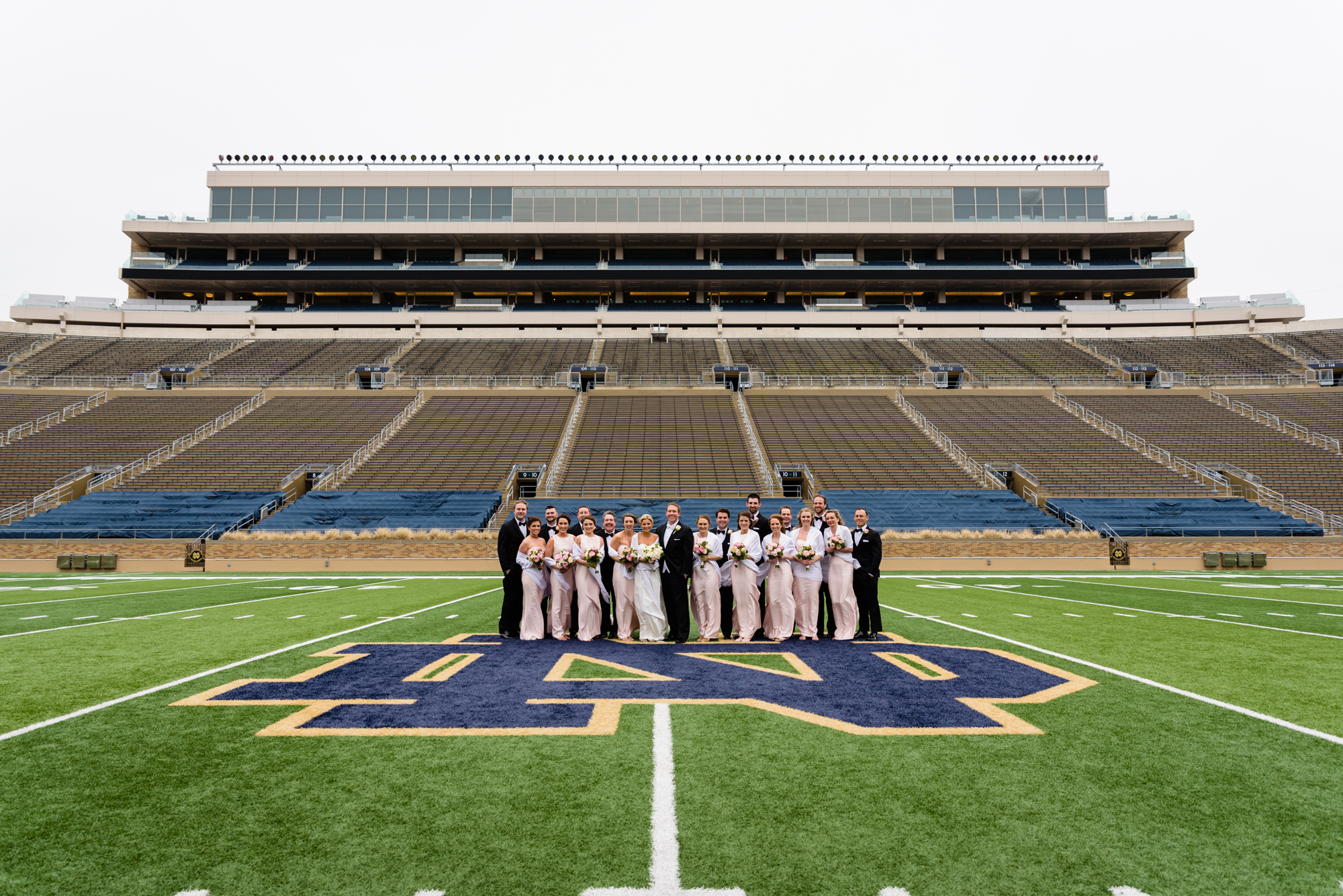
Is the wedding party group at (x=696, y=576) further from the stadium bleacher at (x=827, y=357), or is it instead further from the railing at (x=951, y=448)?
the stadium bleacher at (x=827, y=357)

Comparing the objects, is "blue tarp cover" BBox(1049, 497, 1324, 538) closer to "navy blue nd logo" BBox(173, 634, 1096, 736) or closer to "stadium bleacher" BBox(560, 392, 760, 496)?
"stadium bleacher" BBox(560, 392, 760, 496)

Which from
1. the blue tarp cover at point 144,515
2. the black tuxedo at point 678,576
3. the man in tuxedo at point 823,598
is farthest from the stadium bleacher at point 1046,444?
the blue tarp cover at point 144,515

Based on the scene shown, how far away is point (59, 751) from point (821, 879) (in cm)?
511

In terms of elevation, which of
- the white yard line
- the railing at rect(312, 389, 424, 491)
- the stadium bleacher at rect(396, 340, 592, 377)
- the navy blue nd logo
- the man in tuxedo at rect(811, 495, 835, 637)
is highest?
the stadium bleacher at rect(396, 340, 592, 377)

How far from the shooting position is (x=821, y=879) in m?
3.01

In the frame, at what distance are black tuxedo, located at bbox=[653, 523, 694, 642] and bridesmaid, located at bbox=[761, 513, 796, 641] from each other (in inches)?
39.9

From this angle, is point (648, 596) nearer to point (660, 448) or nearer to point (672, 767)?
point (672, 767)

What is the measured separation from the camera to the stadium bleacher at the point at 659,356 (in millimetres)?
38344

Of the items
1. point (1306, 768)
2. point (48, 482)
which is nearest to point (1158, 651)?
point (1306, 768)

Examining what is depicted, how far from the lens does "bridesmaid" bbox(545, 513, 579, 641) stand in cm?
852

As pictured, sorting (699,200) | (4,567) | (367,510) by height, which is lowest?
(4,567)

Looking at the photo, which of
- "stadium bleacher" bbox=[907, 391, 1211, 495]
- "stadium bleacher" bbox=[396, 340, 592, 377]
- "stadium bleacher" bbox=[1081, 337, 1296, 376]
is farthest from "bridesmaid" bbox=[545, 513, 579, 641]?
"stadium bleacher" bbox=[1081, 337, 1296, 376]

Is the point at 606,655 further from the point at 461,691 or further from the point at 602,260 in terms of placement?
the point at 602,260

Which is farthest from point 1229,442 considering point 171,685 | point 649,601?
point 171,685
